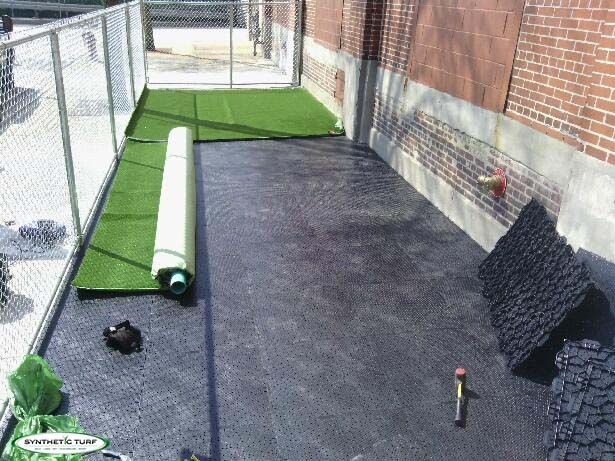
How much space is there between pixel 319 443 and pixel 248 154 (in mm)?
5973

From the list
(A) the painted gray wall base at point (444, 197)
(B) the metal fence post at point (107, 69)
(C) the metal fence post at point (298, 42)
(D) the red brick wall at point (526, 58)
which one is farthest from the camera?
(C) the metal fence post at point (298, 42)

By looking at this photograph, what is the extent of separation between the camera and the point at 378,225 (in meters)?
6.30

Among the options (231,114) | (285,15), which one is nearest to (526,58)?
(231,114)

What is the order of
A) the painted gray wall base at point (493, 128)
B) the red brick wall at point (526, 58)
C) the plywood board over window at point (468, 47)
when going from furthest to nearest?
the plywood board over window at point (468, 47), the painted gray wall base at point (493, 128), the red brick wall at point (526, 58)

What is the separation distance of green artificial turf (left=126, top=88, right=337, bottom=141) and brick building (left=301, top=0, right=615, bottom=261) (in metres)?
1.47

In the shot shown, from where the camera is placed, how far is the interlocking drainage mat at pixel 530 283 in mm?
3926

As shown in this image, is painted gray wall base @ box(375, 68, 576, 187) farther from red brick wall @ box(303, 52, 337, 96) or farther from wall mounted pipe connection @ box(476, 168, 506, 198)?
red brick wall @ box(303, 52, 337, 96)

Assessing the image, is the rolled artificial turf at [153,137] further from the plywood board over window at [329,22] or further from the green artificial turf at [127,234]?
the plywood board over window at [329,22]

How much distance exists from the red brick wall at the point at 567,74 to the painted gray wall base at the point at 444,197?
1.15 metres

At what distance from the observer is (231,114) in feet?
36.4

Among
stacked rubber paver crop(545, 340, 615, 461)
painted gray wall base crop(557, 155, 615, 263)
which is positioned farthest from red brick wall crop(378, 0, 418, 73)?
stacked rubber paver crop(545, 340, 615, 461)

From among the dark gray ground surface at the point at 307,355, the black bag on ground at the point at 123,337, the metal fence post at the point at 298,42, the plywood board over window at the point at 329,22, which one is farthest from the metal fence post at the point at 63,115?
the metal fence post at the point at 298,42

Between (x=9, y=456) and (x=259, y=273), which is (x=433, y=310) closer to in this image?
(x=259, y=273)

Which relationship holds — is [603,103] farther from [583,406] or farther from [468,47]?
[468,47]
